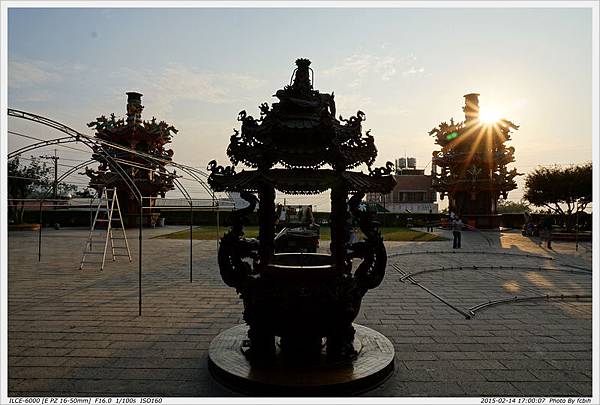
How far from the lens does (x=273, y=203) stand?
5809 millimetres

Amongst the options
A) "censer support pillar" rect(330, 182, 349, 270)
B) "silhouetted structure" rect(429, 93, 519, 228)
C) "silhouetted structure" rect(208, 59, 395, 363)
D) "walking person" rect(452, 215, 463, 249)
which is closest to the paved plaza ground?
"silhouetted structure" rect(208, 59, 395, 363)

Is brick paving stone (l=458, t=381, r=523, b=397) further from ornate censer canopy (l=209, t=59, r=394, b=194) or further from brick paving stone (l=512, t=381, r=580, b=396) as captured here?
ornate censer canopy (l=209, t=59, r=394, b=194)

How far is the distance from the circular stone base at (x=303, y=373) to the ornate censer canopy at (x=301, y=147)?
205cm

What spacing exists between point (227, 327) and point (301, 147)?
347cm

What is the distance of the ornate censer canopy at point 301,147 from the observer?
4.85 meters

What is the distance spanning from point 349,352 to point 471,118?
35887 mm

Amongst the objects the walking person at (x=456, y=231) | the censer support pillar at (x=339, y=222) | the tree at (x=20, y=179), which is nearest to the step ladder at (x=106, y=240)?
the tree at (x=20, y=179)

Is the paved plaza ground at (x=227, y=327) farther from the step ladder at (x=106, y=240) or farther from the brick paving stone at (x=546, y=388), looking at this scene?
the step ladder at (x=106, y=240)

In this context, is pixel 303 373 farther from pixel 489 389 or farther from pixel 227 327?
pixel 227 327

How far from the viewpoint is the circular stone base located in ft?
13.9

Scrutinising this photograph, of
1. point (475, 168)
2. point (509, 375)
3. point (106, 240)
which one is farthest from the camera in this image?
point (475, 168)

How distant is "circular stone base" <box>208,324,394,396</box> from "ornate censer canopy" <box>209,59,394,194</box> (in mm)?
2052

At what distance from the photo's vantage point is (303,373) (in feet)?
14.8

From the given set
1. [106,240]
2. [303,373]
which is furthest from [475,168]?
[303,373]
